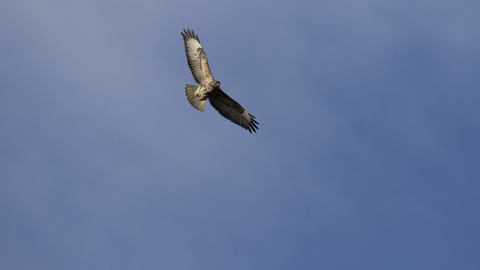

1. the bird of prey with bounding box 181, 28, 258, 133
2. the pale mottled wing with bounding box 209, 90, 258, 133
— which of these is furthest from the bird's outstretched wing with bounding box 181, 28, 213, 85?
the pale mottled wing with bounding box 209, 90, 258, 133

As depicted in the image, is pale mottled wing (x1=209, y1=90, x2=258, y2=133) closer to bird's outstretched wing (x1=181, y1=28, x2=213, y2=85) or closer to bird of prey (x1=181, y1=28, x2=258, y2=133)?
bird of prey (x1=181, y1=28, x2=258, y2=133)

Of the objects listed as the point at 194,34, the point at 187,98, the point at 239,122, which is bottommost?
the point at 187,98

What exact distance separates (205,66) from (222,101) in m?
1.55

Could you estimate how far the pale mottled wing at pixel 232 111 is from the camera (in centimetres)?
1600

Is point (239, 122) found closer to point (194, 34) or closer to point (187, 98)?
point (187, 98)

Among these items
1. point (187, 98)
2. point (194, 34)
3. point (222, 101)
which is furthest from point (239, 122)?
point (194, 34)

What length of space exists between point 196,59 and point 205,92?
1.47 m

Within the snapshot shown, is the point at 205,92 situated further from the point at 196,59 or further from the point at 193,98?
the point at 196,59

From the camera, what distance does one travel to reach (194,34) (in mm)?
16406

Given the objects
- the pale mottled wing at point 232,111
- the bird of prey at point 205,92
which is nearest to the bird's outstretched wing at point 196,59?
the bird of prey at point 205,92

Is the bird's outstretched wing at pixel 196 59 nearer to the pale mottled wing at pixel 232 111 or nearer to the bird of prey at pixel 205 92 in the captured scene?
the bird of prey at pixel 205 92

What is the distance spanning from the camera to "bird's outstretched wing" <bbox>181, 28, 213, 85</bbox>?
15484mm

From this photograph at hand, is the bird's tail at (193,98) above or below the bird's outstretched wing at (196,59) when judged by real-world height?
below

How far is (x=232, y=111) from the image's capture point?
16.5 m
